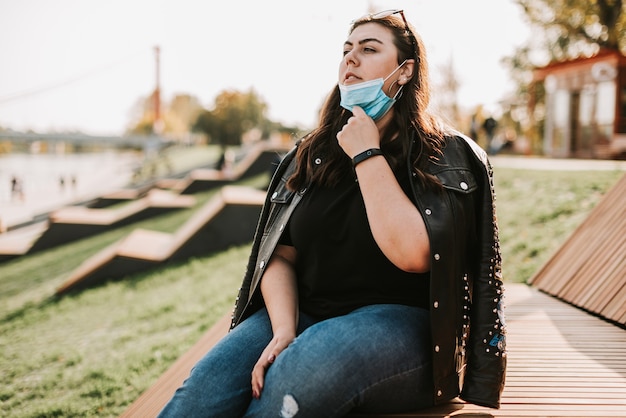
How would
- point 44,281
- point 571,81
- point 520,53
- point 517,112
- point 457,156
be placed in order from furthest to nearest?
point 517,112 < point 520,53 < point 571,81 < point 44,281 < point 457,156

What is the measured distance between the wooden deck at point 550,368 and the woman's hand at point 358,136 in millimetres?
934

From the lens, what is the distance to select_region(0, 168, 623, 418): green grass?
4.69 m

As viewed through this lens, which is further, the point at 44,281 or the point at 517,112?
the point at 517,112

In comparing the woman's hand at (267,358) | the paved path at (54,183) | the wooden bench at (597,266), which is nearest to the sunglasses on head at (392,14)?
the woman's hand at (267,358)

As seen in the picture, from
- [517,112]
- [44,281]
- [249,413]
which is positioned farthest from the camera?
[517,112]

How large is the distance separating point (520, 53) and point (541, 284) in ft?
144

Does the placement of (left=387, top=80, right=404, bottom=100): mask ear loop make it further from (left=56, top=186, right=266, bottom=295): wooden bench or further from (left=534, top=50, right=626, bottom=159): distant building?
(left=534, top=50, right=626, bottom=159): distant building

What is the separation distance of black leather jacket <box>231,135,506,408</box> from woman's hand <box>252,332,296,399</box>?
52 cm

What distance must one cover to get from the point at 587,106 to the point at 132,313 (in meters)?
18.9

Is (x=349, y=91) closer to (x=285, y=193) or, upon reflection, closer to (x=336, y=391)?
(x=285, y=193)

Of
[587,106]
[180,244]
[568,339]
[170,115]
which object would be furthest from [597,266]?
[170,115]

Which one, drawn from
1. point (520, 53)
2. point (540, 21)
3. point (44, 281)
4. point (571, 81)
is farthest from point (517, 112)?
point (44, 281)

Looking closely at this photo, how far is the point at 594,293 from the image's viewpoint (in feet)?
12.0

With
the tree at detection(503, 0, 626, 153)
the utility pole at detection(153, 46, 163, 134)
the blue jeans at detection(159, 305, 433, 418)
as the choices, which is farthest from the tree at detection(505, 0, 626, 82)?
the utility pole at detection(153, 46, 163, 134)
